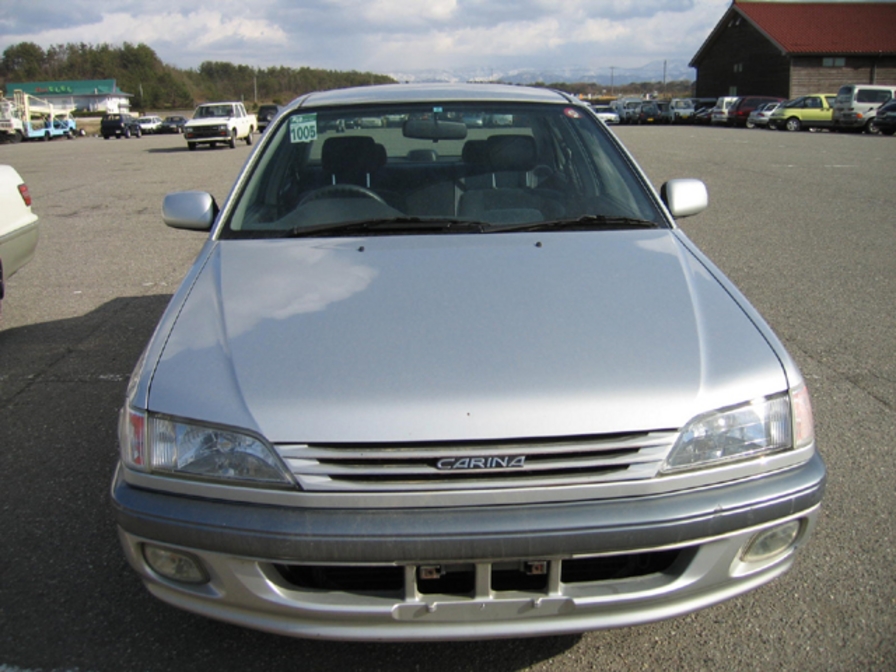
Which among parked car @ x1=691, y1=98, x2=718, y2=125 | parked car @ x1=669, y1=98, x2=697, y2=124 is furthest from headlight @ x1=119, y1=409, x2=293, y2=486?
parked car @ x1=669, y1=98, x2=697, y2=124

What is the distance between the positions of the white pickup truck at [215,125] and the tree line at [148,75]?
3504 inches

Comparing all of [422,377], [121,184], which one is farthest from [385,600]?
[121,184]

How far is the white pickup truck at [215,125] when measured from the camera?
28797mm

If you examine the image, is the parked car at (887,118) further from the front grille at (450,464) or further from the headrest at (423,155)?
the front grille at (450,464)

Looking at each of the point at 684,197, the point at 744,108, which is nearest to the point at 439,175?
the point at 684,197

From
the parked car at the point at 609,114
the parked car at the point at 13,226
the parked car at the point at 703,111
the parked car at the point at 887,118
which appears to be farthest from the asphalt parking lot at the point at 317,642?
the parked car at the point at 703,111

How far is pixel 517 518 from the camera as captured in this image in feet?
6.26

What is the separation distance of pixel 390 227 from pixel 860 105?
32846 mm

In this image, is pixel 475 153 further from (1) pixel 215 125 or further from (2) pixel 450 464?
(1) pixel 215 125

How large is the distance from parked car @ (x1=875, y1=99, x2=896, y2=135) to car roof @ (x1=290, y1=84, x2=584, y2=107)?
1151 inches

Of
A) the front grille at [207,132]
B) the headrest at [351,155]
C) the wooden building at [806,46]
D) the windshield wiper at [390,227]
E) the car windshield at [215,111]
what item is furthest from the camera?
the wooden building at [806,46]

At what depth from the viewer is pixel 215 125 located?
28859 millimetres

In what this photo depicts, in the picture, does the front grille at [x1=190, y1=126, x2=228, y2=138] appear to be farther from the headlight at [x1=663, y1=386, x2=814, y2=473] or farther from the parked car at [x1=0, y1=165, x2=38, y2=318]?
the headlight at [x1=663, y1=386, x2=814, y2=473]

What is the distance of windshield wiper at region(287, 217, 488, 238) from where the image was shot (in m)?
3.04
